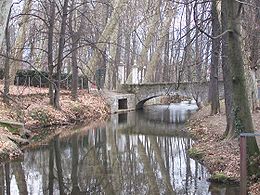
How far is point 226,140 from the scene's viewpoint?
38.4 ft

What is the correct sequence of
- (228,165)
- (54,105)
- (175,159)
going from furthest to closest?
(54,105)
(175,159)
(228,165)

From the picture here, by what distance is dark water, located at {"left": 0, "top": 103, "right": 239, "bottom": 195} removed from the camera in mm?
9133

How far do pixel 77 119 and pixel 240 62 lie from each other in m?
15.0

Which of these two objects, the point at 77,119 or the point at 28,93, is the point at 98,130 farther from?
the point at 28,93

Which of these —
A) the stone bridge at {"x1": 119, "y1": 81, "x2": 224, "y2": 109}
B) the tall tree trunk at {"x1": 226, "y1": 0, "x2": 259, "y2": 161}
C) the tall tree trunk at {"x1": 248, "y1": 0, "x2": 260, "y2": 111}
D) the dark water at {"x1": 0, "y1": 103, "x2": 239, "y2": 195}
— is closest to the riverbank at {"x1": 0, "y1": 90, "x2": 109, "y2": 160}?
the dark water at {"x1": 0, "y1": 103, "x2": 239, "y2": 195}

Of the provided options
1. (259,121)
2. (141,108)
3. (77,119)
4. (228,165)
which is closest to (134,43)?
(141,108)

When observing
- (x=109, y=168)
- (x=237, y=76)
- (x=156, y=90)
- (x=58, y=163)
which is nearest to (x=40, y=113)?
(x=58, y=163)

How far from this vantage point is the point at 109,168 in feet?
36.8

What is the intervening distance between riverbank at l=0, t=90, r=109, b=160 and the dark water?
Answer: 80 cm

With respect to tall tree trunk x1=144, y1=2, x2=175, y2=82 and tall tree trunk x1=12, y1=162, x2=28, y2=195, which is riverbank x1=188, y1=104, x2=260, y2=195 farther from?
tall tree trunk x1=144, y1=2, x2=175, y2=82

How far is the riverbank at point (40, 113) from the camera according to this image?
13327 millimetres

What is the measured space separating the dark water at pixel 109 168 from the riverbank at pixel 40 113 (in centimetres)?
80

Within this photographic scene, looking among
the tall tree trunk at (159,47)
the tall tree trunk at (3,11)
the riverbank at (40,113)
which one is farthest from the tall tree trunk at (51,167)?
the tall tree trunk at (159,47)

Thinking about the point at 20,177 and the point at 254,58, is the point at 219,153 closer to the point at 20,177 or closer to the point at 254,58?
the point at 20,177
